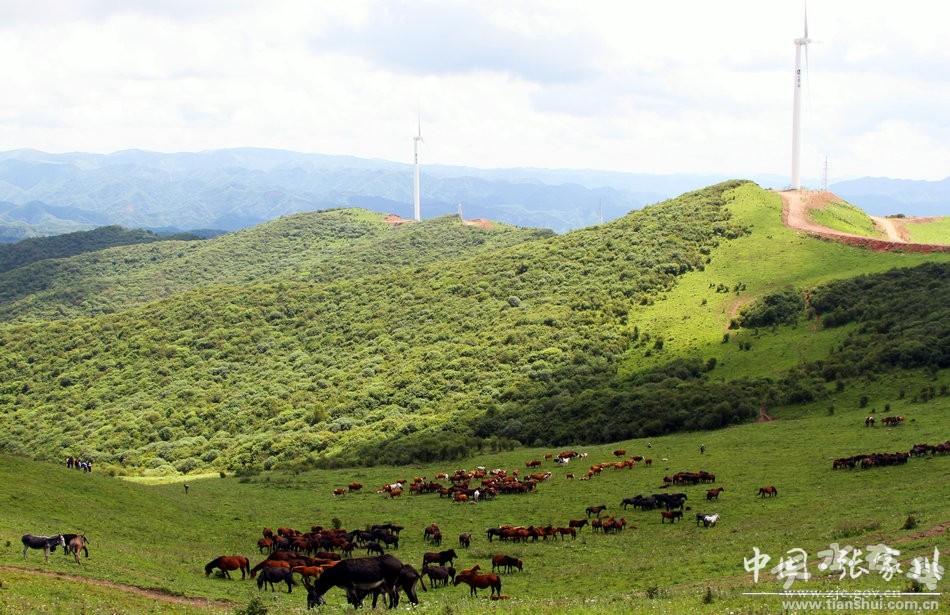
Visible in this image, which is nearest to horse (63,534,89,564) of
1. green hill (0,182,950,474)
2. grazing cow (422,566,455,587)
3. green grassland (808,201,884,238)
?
grazing cow (422,566,455,587)

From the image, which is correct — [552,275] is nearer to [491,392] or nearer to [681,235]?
[681,235]

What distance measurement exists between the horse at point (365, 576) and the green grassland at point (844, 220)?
103 m

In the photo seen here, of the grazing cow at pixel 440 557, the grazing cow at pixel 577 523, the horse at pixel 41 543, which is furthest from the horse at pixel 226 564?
the grazing cow at pixel 577 523

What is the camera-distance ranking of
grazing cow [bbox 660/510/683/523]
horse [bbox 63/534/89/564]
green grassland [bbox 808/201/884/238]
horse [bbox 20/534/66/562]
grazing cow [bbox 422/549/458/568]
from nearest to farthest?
horse [bbox 20/534/66/562], horse [bbox 63/534/89/564], grazing cow [bbox 422/549/458/568], grazing cow [bbox 660/510/683/523], green grassland [bbox 808/201/884/238]

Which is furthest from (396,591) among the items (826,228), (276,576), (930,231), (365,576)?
(930,231)

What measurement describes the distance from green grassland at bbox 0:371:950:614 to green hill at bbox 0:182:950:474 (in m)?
9.09

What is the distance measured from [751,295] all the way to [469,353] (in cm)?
2885

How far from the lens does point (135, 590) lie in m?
25.8

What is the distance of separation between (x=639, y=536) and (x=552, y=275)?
78830mm

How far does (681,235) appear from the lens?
11694 cm

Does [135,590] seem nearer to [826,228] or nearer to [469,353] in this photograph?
[469,353]

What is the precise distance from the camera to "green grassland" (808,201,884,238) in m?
116

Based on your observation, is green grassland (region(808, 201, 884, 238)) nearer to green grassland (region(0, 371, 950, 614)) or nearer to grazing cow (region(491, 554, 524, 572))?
green grassland (region(0, 371, 950, 614))

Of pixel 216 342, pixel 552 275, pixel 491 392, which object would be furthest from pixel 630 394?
pixel 216 342
